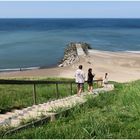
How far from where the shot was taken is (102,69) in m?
51.6

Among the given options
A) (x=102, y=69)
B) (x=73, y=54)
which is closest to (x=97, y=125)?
(x=102, y=69)

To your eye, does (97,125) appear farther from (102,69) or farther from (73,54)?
(73,54)

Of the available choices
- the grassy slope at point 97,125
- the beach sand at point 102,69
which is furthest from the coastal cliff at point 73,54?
the grassy slope at point 97,125

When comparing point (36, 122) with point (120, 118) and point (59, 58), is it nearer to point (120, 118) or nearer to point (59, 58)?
point (120, 118)

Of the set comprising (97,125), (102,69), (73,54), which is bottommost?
(102,69)

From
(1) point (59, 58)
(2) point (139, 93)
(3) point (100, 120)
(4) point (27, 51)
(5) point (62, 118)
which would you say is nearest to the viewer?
(3) point (100, 120)

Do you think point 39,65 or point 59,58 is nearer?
point 39,65

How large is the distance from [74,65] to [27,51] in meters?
24.2

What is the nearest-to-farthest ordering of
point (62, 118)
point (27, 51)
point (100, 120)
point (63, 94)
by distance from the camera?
point (100, 120)
point (62, 118)
point (63, 94)
point (27, 51)

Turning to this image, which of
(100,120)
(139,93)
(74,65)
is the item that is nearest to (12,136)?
(100,120)

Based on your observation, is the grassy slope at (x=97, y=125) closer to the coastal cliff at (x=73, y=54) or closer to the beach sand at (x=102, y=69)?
the beach sand at (x=102, y=69)

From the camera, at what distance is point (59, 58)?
226 ft

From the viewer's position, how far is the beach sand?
47144 mm

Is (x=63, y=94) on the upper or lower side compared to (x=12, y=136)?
lower
